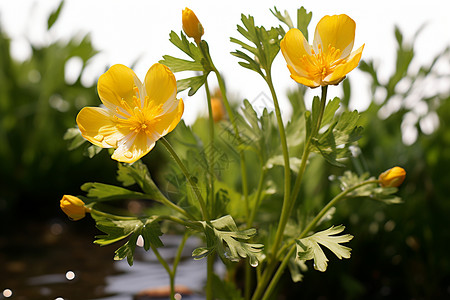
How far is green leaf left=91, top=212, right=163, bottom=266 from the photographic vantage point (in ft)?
2.05

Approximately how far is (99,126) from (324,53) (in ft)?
1.13

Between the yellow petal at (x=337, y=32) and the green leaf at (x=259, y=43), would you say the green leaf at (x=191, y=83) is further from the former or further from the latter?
the yellow petal at (x=337, y=32)

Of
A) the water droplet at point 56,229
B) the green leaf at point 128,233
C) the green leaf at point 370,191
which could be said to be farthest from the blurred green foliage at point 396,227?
the water droplet at point 56,229

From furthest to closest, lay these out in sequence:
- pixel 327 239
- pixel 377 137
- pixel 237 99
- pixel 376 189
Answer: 1. pixel 237 99
2. pixel 377 137
3. pixel 376 189
4. pixel 327 239

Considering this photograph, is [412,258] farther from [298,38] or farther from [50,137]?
[50,137]

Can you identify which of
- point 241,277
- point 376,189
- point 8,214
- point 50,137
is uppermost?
point 376,189

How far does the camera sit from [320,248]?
24.7 inches

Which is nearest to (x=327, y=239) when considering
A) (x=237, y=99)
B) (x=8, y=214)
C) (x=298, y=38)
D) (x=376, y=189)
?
(x=376, y=189)

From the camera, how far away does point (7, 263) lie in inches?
56.8

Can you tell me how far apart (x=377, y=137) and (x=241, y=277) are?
56 cm

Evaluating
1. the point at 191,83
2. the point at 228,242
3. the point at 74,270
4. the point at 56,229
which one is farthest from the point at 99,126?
the point at 56,229

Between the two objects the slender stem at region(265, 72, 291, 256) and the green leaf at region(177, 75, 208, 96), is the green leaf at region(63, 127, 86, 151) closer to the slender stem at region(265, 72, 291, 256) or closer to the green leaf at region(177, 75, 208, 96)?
the green leaf at region(177, 75, 208, 96)

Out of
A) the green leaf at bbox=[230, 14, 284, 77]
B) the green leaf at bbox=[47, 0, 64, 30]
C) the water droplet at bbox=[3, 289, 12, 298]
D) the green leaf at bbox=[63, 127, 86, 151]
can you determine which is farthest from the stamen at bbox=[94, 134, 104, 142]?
the green leaf at bbox=[47, 0, 64, 30]

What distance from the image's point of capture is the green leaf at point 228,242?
1.98 ft
